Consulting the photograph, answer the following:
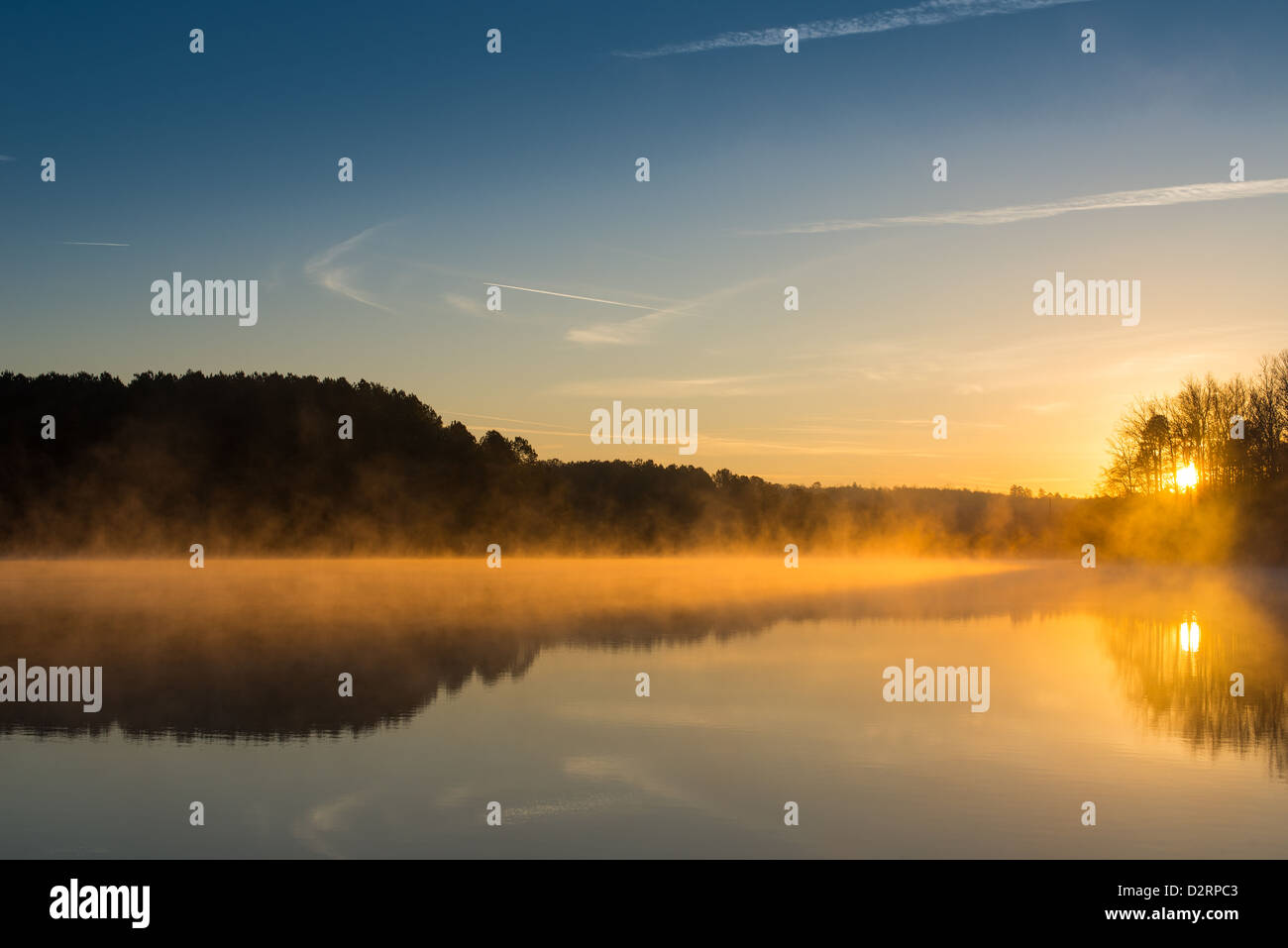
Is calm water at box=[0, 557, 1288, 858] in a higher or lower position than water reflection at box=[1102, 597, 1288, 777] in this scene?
higher

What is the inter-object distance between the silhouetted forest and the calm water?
206ft

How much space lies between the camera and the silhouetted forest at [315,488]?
93500mm

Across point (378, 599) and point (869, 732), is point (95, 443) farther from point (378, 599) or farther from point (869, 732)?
point (869, 732)

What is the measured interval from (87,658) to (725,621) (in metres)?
15.1

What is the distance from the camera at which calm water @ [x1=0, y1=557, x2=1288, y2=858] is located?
9398 mm
